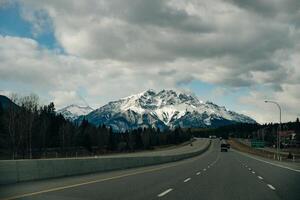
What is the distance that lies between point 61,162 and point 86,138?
391 feet

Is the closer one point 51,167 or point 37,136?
point 51,167

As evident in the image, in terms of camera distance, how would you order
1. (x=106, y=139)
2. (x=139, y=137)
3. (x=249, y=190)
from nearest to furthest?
(x=249, y=190), (x=106, y=139), (x=139, y=137)

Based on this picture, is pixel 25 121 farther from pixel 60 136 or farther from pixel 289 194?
pixel 289 194

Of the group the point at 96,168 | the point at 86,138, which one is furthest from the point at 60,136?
the point at 96,168

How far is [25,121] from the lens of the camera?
319 feet

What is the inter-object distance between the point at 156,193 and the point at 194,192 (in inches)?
54.7

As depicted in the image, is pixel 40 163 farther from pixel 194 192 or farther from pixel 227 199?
pixel 227 199

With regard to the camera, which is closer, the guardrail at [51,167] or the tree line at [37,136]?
the guardrail at [51,167]

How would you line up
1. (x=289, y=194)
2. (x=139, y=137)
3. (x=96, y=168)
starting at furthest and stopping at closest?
(x=139, y=137) < (x=96, y=168) < (x=289, y=194)

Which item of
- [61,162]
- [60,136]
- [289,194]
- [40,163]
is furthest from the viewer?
[60,136]

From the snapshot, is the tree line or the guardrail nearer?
the guardrail

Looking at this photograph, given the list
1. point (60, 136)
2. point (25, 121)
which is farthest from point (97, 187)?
point (60, 136)

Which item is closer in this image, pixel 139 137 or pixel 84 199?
pixel 84 199

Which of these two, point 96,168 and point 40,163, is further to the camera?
point 96,168
